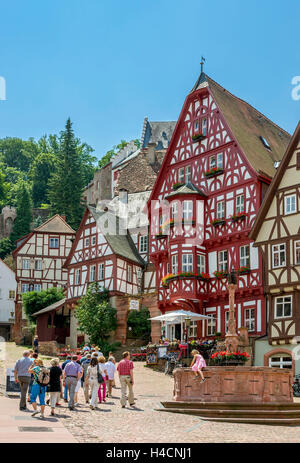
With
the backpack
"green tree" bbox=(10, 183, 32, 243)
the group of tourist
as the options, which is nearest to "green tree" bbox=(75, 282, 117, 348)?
the group of tourist

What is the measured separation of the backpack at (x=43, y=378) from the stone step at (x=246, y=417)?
394cm

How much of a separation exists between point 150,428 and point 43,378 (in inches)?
139

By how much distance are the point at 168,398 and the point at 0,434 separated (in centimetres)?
1144

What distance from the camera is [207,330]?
41938mm

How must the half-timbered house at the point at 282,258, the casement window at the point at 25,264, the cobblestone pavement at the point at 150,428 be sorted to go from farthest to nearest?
the casement window at the point at 25,264
the half-timbered house at the point at 282,258
the cobblestone pavement at the point at 150,428

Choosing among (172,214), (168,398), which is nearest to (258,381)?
(168,398)

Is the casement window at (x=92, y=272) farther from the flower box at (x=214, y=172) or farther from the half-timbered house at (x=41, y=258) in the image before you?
the flower box at (x=214, y=172)

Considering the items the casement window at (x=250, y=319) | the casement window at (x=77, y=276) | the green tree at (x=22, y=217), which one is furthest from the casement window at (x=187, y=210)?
the green tree at (x=22, y=217)

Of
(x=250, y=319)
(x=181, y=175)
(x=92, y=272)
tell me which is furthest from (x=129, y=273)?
(x=250, y=319)

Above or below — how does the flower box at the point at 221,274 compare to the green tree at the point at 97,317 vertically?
above

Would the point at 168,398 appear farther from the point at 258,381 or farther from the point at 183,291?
the point at 183,291

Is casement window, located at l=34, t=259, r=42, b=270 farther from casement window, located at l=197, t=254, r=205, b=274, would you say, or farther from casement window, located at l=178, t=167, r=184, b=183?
casement window, located at l=197, t=254, r=205, b=274

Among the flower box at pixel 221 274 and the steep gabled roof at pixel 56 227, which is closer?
the flower box at pixel 221 274

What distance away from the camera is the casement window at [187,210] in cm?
4334
